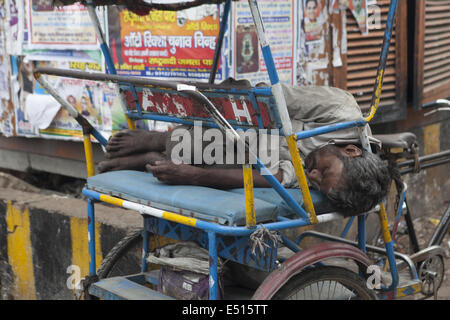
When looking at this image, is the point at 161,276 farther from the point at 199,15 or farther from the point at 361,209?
the point at 199,15

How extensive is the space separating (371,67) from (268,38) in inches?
42.5

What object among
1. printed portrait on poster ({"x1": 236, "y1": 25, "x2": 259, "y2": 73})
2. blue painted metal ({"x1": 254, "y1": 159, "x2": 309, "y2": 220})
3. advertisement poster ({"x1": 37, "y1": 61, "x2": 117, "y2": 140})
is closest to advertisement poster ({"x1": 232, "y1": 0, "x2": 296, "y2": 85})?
printed portrait on poster ({"x1": 236, "y1": 25, "x2": 259, "y2": 73})

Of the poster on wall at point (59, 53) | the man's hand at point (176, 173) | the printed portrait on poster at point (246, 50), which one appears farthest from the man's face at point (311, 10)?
the man's hand at point (176, 173)

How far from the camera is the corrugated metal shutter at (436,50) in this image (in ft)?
16.9

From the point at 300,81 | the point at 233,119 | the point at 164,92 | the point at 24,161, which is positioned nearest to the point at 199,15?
the point at 300,81

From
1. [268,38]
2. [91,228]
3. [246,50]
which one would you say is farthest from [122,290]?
[268,38]

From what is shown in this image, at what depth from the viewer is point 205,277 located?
2535mm

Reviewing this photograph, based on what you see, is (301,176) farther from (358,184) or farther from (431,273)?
(431,273)

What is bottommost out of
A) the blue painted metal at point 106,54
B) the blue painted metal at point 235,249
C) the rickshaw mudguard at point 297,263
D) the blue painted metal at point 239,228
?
the rickshaw mudguard at point 297,263

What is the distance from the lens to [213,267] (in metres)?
2.26

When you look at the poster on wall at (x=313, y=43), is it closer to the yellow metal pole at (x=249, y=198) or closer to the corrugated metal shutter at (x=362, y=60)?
the corrugated metal shutter at (x=362, y=60)

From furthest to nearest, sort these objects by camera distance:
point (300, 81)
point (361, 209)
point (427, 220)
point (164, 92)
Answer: point (427, 220) → point (300, 81) → point (164, 92) → point (361, 209)

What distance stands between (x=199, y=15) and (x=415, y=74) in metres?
1.98

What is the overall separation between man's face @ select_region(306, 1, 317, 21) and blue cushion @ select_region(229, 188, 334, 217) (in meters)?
2.02
